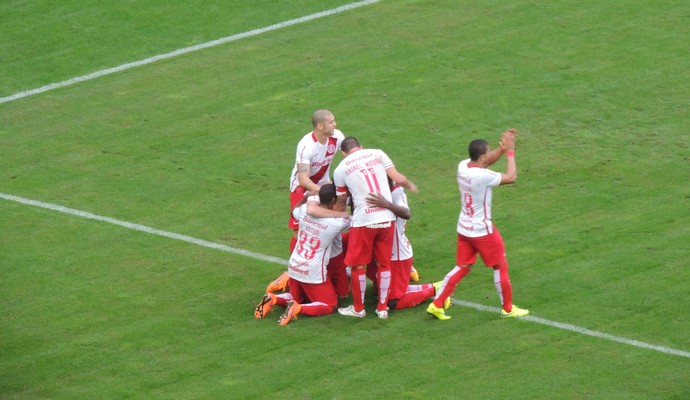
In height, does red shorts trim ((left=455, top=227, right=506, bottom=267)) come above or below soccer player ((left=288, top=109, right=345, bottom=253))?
below

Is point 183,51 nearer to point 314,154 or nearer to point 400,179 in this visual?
point 314,154

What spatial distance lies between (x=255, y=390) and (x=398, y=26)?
1258 cm

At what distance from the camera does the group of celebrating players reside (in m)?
12.5

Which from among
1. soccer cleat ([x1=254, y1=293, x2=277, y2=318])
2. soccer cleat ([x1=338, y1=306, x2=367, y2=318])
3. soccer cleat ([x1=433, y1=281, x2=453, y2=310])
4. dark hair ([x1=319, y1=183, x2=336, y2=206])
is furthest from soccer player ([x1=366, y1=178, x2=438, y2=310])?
soccer cleat ([x1=254, y1=293, x2=277, y2=318])

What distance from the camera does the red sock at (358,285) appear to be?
13.0m

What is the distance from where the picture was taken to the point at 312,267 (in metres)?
13.0

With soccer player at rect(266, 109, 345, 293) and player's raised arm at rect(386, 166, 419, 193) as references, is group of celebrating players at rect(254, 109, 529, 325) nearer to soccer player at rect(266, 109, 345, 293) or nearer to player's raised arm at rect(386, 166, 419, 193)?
player's raised arm at rect(386, 166, 419, 193)

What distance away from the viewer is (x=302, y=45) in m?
22.4

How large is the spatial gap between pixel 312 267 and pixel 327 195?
0.78 metres

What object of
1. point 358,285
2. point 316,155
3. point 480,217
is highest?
point 316,155

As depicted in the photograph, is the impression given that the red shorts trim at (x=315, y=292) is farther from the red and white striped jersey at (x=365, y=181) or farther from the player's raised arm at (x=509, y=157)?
the player's raised arm at (x=509, y=157)

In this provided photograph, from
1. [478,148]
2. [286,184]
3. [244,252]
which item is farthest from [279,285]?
[286,184]

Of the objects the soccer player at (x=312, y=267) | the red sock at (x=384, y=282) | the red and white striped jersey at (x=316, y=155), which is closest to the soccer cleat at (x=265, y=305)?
the soccer player at (x=312, y=267)

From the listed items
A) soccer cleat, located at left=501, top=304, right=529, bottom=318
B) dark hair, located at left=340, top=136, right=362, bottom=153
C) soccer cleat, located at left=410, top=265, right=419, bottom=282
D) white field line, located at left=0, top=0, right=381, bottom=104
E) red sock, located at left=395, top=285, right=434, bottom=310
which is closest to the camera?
soccer cleat, located at left=501, top=304, right=529, bottom=318
